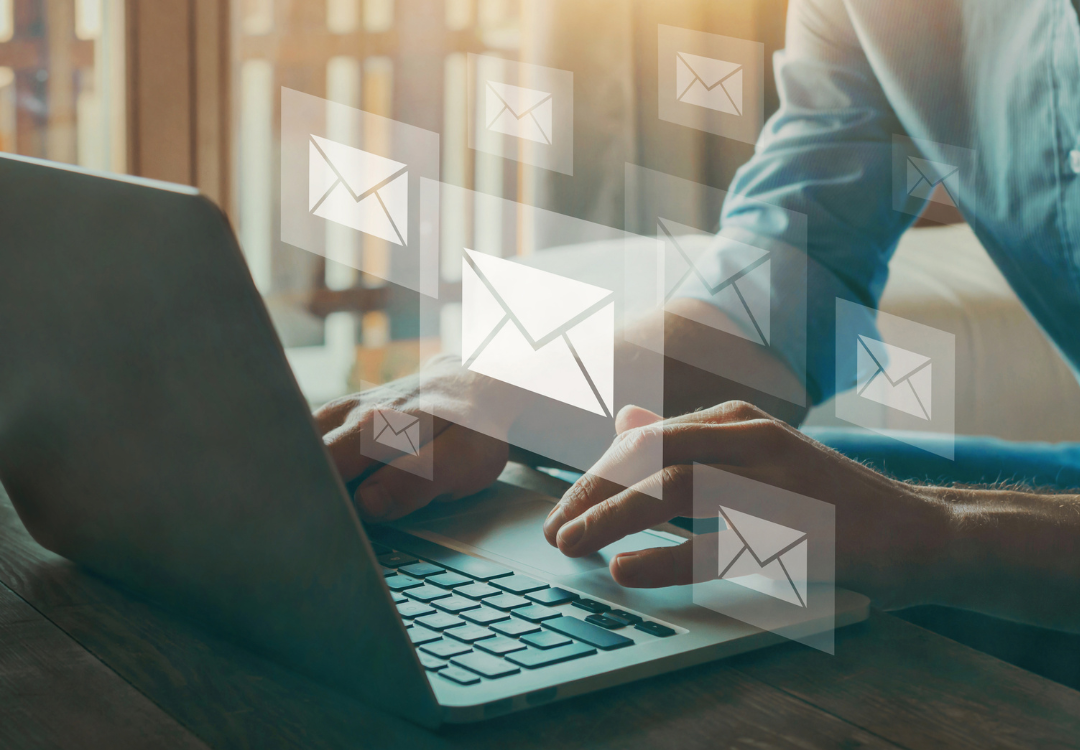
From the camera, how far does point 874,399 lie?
5.70ft

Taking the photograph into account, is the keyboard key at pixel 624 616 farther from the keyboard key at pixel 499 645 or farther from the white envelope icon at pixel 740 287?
the white envelope icon at pixel 740 287

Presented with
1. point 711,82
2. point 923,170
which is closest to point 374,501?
→ point 923,170

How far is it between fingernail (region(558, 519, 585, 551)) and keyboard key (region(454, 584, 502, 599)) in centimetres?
5

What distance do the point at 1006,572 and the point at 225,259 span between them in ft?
1.29

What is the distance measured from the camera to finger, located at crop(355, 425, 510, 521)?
20.1 inches

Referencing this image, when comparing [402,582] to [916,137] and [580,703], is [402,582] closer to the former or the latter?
[580,703]

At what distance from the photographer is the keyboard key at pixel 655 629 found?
35 cm

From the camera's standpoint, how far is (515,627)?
1.15ft

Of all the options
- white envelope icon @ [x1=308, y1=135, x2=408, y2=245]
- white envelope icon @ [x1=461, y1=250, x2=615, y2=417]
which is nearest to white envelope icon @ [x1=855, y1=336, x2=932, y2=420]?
white envelope icon @ [x1=461, y1=250, x2=615, y2=417]

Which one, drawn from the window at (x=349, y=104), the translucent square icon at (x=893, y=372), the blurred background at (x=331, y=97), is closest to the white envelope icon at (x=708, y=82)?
the blurred background at (x=331, y=97)

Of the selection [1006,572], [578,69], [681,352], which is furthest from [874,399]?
[578,69]

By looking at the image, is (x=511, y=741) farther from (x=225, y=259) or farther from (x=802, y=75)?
(x=802, y=75)

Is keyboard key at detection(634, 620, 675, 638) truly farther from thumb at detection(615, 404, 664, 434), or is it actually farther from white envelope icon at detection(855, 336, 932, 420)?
white envelope icon at detection(855, 336, 932, 420)

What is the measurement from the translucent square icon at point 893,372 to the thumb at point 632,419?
19.2 inches
